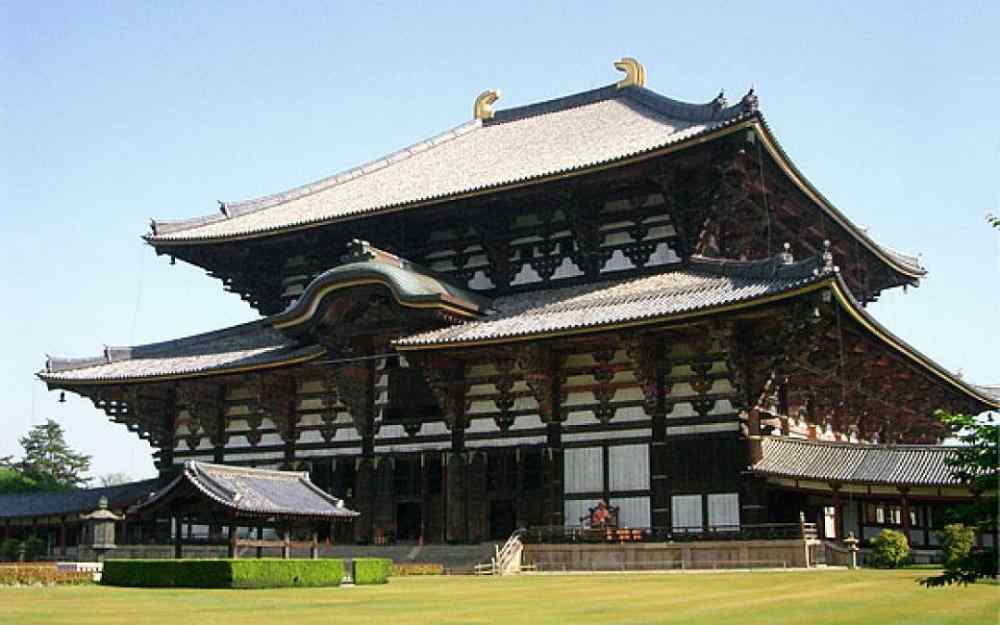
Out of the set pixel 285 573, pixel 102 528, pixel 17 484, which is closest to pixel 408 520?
pixel 102 528

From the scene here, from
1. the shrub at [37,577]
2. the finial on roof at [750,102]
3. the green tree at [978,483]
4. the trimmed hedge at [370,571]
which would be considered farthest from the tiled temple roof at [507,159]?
the green tree at [978,483]

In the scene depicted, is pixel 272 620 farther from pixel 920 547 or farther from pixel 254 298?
pixel 254 298

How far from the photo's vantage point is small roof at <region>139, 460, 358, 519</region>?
90.2 ft

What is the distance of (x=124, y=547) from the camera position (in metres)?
43.3

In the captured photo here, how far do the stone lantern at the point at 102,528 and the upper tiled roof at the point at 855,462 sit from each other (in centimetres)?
2109

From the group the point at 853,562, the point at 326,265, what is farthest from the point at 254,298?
the point at 853,562

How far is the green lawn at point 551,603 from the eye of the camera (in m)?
16.1

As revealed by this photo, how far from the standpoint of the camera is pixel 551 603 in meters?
19.6

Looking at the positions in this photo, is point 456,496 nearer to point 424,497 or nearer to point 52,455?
point 424,497

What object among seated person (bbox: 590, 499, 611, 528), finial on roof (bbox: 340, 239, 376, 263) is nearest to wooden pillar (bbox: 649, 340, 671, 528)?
seated person (bbox: 590, 499, 611, 528)

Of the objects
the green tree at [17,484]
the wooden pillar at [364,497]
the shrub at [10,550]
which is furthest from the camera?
the green tree at [17,484]

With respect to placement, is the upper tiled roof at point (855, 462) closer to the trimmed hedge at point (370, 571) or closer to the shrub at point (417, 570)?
the shrub at point (417, 570)

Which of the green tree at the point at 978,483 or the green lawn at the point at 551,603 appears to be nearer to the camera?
the green tree at the point at 978,483

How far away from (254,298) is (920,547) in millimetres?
27462
